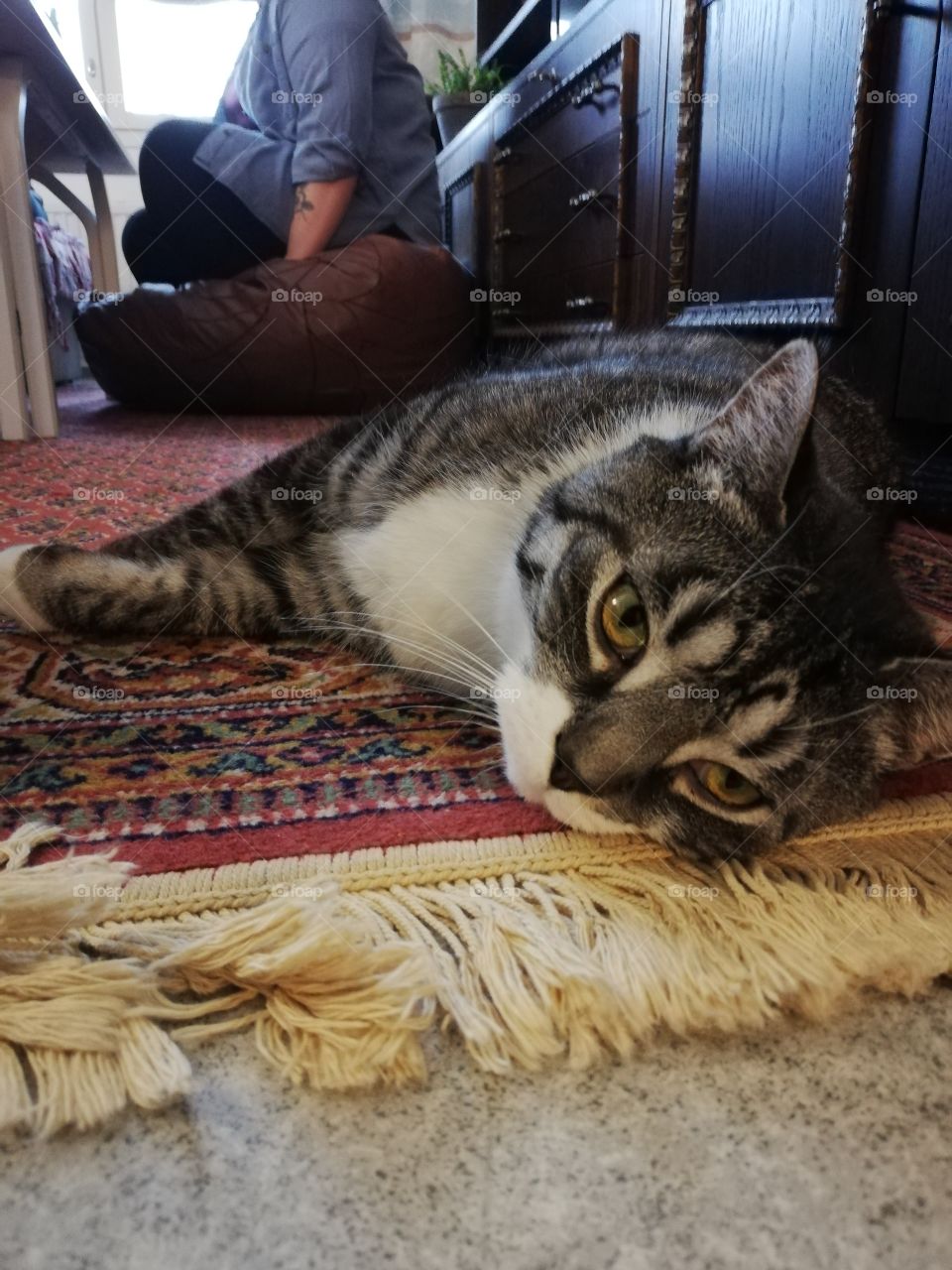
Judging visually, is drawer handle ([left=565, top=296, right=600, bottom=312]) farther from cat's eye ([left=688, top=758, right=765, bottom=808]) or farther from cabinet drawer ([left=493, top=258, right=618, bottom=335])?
cat's eye ([left=688, top=758, right=765, bottom=808])

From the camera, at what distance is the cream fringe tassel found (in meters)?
0.56

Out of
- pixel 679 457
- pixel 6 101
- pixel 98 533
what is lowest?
pixel 98 533

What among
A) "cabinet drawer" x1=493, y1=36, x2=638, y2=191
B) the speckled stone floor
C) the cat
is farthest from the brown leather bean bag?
the speckled stone floor

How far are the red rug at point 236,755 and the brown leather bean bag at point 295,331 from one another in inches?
97.3

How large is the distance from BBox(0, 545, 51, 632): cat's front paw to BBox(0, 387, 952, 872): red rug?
0.02 m

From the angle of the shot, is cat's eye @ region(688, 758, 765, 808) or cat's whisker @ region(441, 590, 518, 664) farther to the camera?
cat's whisker @ region(441, 590, 518, 664)

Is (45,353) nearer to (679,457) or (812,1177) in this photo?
(679,457)

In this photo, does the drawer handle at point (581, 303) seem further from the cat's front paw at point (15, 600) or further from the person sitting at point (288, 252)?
the cat's front paw at point (15, 600)

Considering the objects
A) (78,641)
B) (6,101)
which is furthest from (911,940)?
(6,101)

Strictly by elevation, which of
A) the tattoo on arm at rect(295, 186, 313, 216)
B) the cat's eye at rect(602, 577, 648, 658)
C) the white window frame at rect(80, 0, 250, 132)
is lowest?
the cat's eye at rect(602, 577, 648, 658)

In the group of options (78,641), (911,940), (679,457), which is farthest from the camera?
(78,641)

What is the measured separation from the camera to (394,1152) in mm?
513

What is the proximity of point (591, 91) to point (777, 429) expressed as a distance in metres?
2.36

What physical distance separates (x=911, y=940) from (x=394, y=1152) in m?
0.40
